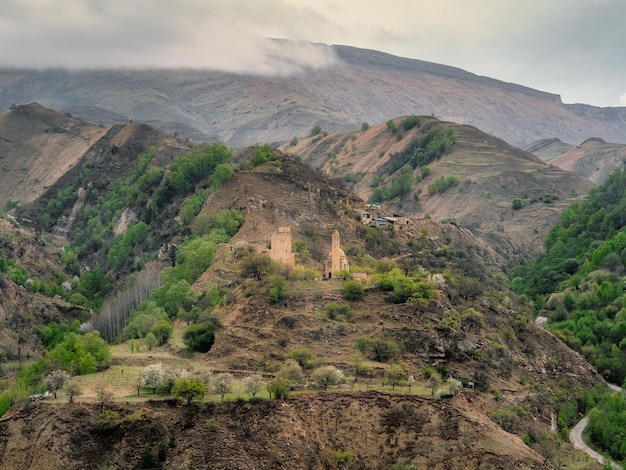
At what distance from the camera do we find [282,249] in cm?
6819

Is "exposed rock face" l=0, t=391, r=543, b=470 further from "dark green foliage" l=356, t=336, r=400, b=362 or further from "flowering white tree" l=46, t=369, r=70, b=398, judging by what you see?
"dark green foliage" l=356, t=336, r=400, b=362

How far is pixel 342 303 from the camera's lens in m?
62.2

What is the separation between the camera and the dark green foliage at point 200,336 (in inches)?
2296

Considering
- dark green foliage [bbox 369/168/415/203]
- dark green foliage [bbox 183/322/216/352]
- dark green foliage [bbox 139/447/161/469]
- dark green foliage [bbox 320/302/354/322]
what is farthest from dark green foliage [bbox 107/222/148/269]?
dark green foliage [bbox 369/168/415/203]

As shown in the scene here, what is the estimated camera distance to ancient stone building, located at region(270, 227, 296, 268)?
67.9 m

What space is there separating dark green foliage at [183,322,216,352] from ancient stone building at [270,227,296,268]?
10.5 m

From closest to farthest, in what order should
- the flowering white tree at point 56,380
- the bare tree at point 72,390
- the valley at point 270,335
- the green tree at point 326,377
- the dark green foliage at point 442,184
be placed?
the valley at point 270,335 < the bare tree at point 72,390 < the flowering white tree at point 56,380 < the green tree at point 326,377 < the dark green foliage at point 442,184

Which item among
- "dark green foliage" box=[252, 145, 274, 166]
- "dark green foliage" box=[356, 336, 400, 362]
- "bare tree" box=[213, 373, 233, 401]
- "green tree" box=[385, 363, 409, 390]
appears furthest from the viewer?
"dark green foliage" box=[252, 145, 274, 166]

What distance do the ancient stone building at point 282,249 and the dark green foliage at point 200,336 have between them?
34.5 feet

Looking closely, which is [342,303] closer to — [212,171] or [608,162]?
[212,171]

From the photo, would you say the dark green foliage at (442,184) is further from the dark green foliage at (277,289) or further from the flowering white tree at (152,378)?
the flowering white tree at (152,378)

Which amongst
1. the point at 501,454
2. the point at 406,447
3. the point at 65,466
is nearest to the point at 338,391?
the point at 406,447

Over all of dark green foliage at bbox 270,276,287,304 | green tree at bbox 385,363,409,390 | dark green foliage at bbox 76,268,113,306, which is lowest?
dark green foliage at bbox 76,268,113,306

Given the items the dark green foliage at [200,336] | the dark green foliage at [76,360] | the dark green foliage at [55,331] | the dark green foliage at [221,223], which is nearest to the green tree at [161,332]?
the dark green foliage at [200,336]
